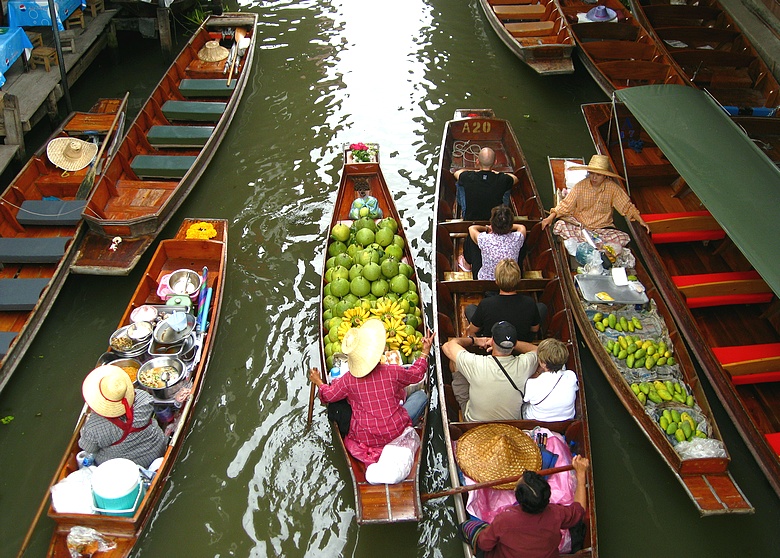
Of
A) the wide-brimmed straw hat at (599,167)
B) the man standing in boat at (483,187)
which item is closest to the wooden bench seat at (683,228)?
the wide-brimmed straw hat at (599,167)

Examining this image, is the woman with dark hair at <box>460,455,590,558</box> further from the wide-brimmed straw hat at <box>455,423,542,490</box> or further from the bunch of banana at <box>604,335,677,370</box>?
the bunch of banana at <box>604,335,677,370</box>

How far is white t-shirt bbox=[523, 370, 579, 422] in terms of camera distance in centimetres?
520

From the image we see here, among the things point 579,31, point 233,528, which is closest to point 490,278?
point 233,528

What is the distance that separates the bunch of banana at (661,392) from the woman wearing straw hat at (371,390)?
222 cm

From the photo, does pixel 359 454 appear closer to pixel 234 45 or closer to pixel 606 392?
pixel 606 392

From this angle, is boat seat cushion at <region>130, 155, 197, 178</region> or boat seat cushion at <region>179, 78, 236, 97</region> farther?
boat seat cushion at <region>179, 78, 236, 97</region>

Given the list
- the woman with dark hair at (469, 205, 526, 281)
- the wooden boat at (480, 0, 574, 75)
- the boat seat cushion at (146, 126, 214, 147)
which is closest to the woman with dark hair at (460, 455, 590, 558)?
the woman with dark hair at (469, 205, 526, 281)

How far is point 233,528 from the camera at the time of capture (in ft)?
18.1

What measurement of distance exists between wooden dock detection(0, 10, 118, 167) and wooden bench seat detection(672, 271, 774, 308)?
29.4 ft

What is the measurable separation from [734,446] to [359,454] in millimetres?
3837

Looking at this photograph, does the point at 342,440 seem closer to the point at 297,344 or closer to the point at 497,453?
the point at 497,453

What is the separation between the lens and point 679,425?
560 centimetres

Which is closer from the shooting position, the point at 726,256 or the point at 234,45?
the point at 726,256

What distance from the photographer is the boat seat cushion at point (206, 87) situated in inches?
402
